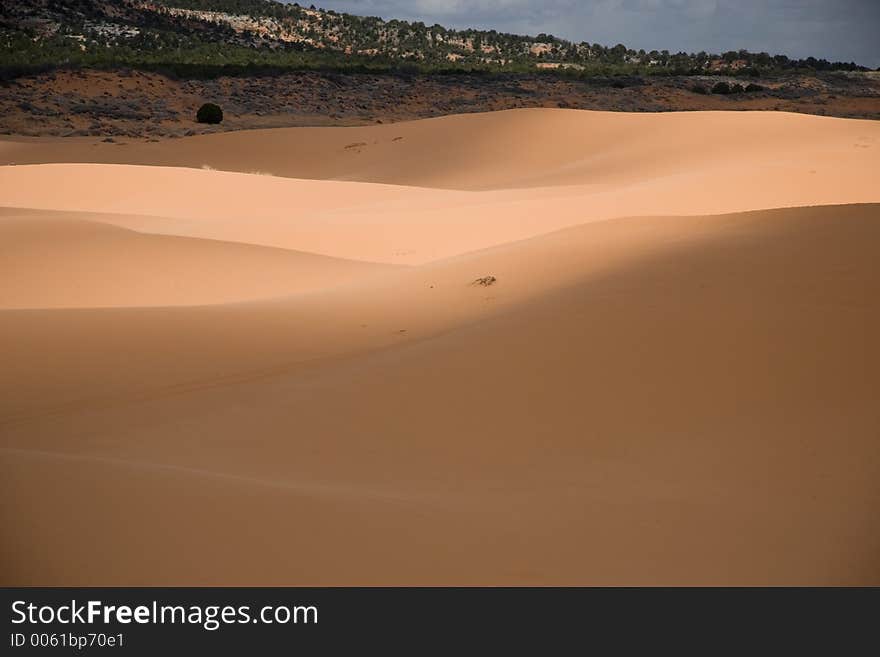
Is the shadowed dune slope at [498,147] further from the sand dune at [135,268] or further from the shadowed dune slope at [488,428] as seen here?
the shadowed dune slope at [488,428]

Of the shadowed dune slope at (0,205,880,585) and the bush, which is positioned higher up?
the bush

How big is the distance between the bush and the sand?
23796 millimetres

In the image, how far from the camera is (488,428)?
4.93 m

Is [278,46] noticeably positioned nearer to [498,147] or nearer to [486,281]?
[498,147]

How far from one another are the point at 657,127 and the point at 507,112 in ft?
19.6

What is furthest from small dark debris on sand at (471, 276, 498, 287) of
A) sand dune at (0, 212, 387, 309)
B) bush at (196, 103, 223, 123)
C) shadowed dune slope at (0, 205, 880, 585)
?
bush at (196, 103, 223, 123)

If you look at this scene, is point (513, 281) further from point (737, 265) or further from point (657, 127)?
point (657, 127)

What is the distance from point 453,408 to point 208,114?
31946mm

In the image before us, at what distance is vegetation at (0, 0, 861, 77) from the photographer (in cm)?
4491

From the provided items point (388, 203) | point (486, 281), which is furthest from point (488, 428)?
point (388, 203)
